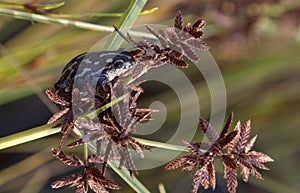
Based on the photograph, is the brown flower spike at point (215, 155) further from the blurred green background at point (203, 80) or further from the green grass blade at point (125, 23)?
the blurred green background at point (203, 80)

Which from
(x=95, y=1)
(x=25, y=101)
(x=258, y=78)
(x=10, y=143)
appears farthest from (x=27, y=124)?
(x=10, y=143)

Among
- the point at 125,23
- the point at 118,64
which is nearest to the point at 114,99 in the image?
the point at 118,64

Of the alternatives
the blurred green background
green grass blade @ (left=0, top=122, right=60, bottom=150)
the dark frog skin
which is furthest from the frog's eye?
the blurred green background

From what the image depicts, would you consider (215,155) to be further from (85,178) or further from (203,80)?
(203,80)

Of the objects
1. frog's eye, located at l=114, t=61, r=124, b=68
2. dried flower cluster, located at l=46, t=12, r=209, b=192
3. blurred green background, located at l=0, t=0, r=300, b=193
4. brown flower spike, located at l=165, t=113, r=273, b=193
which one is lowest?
brown flower spike, located at l=165, t=113, r=273, b=193

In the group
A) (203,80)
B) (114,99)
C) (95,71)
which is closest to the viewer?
(114,99)

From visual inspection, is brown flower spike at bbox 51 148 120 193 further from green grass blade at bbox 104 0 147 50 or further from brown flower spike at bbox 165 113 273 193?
green grass blade at bbox 104 0 147 50

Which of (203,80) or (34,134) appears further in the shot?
(203,80)
